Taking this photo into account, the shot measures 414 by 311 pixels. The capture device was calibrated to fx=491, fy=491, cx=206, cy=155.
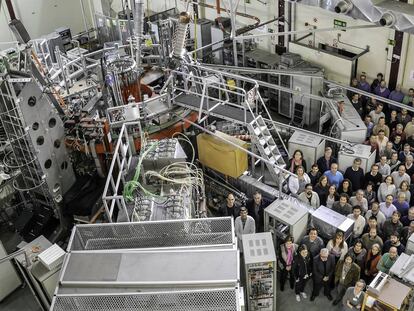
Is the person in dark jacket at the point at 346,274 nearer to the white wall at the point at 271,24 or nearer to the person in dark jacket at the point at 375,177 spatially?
the person in dark jacket at the point at 375,177

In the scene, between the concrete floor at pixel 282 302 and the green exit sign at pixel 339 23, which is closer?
the concrete floor at pixel 282 302

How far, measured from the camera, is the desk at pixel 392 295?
22.0 feet

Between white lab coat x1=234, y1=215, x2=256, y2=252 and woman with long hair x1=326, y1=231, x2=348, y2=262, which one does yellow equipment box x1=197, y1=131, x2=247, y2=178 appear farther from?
woman with long hair x1=326, y1=231, x2=348, y2=262

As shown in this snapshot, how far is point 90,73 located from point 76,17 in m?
6.97

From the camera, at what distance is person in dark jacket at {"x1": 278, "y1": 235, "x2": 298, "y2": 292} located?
7844 millimetres

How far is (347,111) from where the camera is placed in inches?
431

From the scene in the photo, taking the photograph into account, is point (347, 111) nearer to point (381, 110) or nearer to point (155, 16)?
point (381, 110)

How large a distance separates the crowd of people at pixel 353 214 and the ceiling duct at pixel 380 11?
278 centimetres

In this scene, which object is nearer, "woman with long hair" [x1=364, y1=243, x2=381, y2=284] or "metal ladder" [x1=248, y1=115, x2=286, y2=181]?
"woman with long hair" [x1=364, y1=243, x2=381, y2=284]

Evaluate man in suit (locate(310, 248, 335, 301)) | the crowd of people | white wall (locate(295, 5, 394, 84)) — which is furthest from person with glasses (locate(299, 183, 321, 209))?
white wall (locate(295, 5, 394, 84))

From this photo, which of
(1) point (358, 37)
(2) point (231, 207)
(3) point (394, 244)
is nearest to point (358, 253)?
(3) point (394, 244)

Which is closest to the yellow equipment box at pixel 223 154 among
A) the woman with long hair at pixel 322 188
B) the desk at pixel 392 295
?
the woman with long hair at pixel 322 188

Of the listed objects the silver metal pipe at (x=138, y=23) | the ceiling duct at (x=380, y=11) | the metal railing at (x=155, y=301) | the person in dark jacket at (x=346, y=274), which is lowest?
the person in dark jacket at (x=346, y=274)

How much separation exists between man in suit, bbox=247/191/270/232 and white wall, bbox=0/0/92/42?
1215 cm
